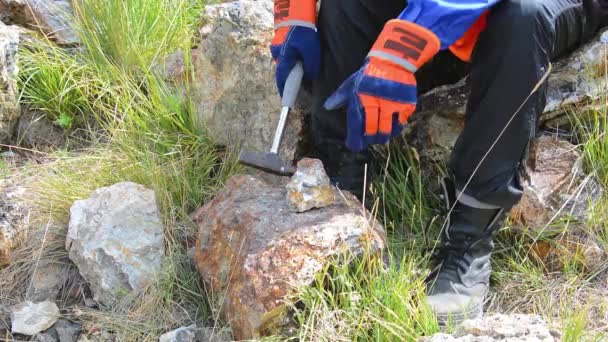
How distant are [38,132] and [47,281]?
33.6 inches

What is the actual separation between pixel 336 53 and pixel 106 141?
3.44 ft

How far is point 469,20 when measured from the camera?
1.67 meters

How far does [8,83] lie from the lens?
8.73ft

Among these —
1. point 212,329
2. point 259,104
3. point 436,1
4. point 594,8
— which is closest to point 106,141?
point 259,104

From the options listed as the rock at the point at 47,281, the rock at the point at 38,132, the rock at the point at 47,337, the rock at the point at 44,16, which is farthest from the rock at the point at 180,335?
the rock at the point at 44,16

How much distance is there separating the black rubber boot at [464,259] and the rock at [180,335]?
592 millimetres

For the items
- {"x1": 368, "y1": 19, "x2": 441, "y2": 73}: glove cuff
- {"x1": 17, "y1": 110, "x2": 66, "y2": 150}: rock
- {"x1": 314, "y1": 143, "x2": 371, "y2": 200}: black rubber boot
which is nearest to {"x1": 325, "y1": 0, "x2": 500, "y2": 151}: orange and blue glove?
{"x1": 368, "y1": 19, "x2": 441, "y2": 73}: glove cuff

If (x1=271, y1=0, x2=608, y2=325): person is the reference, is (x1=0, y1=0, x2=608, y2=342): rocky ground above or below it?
below

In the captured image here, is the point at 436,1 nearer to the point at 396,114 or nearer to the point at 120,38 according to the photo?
the point at 396,114

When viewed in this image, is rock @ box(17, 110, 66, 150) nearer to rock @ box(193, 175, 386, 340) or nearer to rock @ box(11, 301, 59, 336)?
rock @ box(11, 301, 59, 336)

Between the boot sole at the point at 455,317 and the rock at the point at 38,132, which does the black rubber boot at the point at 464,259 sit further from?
the rock at the point at 38,132

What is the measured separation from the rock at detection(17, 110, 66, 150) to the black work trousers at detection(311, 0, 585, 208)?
1.33 metres

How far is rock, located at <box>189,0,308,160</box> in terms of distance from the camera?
2359 mm

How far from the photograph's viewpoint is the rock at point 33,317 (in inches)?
77.1
